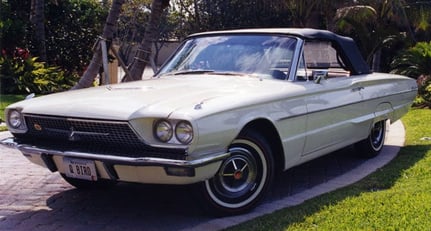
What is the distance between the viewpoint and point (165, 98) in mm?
4465

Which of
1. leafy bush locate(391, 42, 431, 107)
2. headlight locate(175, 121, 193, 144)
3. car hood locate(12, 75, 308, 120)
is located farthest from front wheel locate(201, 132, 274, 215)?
leafy bush locate(391, 42, 431, 107)

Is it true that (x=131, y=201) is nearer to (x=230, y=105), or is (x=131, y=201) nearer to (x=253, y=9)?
(x=230, y=105)

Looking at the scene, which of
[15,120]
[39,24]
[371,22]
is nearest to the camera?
[15,120]

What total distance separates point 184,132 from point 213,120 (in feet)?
0.83

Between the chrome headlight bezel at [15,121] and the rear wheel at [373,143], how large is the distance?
410cm

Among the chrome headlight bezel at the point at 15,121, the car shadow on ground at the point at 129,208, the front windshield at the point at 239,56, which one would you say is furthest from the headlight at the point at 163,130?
the front windshield at the point at 239,56

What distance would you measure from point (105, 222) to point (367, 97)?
345 centimetres

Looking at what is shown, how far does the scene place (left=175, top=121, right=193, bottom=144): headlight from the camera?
4047mm

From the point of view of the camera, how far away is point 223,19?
85.9ft

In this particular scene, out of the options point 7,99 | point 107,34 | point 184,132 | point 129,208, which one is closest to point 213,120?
point 184,132

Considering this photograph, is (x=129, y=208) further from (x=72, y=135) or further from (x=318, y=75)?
(x=318, y=75)

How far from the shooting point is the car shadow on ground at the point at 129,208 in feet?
15.0

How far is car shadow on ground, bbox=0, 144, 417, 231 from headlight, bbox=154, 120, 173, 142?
694mm

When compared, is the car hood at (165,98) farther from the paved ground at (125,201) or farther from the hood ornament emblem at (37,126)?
the paved ground at (125,201)
